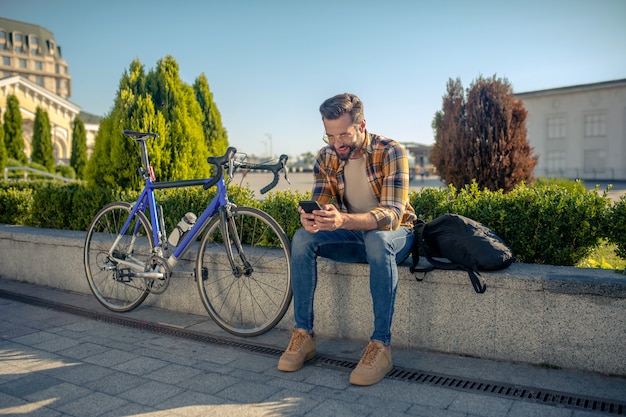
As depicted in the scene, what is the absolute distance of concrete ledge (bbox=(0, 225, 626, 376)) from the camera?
3.43 meters

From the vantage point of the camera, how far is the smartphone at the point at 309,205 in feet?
11.5

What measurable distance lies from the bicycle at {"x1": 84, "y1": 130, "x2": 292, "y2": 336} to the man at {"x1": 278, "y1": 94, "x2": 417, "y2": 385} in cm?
39

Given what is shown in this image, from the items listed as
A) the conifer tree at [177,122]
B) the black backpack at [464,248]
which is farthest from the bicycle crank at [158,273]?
the conifer tree at [177,122]

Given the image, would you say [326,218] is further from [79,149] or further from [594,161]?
[594,161]

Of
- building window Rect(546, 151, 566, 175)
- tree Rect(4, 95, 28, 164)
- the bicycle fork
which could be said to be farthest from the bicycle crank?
building window Rect(546, 151, 566, 175)

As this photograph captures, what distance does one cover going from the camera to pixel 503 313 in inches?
145

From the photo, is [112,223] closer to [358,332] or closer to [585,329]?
[358,332]

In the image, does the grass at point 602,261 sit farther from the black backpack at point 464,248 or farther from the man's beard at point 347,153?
the man's beard at point 347,153

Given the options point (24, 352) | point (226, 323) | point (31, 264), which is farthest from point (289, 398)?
point (31, 264)

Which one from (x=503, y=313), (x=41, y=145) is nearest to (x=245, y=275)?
(x=503, y=313)

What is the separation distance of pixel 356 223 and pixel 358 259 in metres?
0.54

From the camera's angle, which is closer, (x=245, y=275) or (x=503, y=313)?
(x=503, y=313)

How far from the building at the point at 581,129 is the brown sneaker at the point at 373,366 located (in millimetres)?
44759

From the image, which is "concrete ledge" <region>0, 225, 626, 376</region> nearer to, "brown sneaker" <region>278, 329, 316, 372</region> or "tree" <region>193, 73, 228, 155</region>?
"brown sneaker" <region>278, 329, 316, 372</region>
